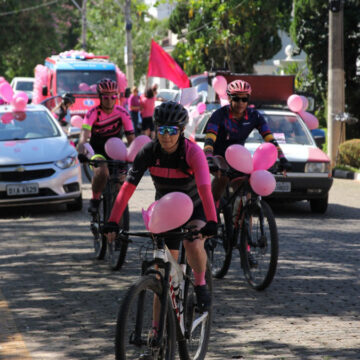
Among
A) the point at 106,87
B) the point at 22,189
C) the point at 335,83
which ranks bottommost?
the point at 22,189

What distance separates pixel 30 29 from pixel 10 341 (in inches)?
1819

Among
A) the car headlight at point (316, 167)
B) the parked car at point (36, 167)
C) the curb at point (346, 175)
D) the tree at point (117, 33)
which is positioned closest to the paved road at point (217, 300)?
the parked car at point (36, 167)

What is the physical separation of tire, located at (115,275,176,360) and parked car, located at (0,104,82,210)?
7985 mm

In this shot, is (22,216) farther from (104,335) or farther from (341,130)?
(341,130)

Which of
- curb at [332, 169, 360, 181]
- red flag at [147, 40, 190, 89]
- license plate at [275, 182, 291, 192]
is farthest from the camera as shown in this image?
curb at [332, 169, 360, 181]

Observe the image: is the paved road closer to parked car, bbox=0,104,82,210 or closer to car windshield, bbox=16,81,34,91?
parked car, bbox=0,104,82,210

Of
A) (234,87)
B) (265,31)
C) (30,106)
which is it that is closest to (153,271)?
(234,87)

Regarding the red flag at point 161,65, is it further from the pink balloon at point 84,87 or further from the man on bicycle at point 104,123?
the pink balloon at point 84,87

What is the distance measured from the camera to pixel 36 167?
42.2ft

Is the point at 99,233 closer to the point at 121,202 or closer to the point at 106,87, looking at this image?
the point at 106,87

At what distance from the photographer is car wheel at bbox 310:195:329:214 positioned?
13.8 meters

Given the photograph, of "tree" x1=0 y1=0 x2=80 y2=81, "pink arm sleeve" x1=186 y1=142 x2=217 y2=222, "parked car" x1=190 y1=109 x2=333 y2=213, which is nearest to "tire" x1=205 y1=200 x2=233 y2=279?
"pink arm sleeve" x1=186 y1=142 x2=217 y2=222

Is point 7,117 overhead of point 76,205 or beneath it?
overhead

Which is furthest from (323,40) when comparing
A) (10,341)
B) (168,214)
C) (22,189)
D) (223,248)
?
(168,214)
